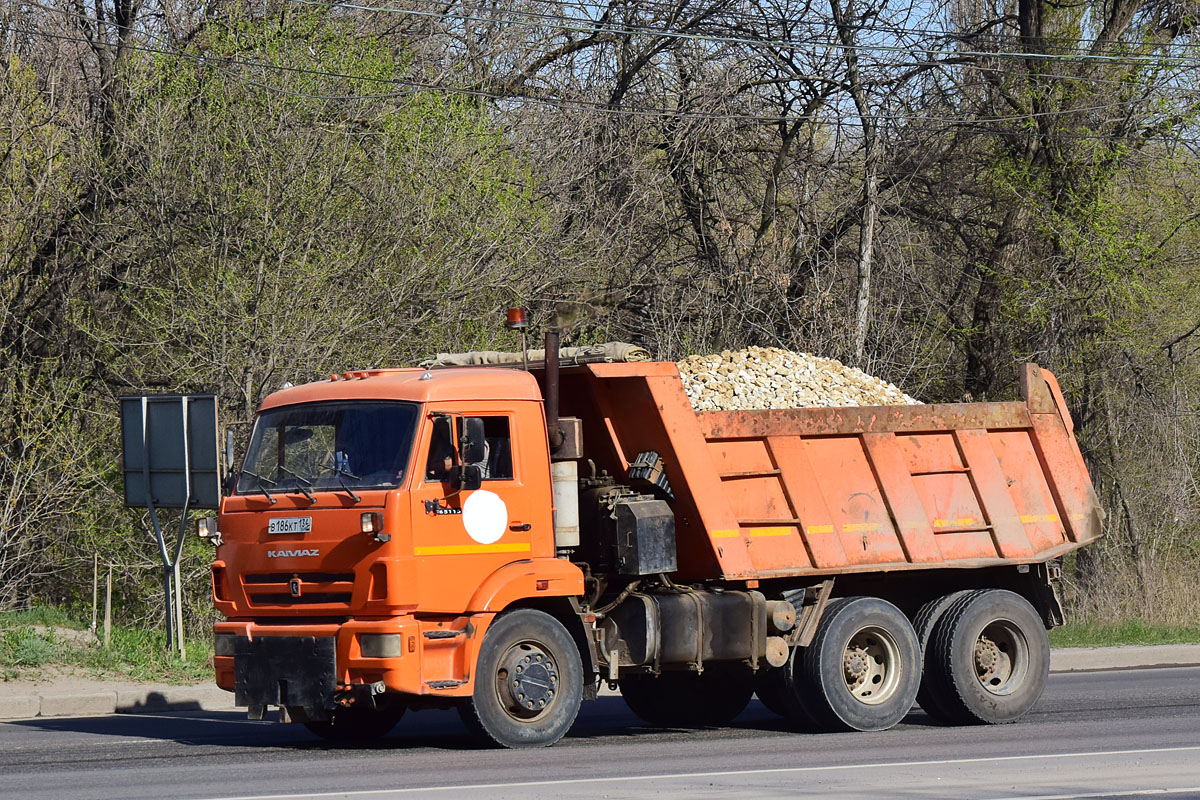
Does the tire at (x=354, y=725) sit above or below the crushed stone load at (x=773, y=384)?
below

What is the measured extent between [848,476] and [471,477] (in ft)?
10.4

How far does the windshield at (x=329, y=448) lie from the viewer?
33.8 ft

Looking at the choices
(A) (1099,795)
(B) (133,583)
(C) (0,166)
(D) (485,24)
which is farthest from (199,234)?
(A) (1099,795)

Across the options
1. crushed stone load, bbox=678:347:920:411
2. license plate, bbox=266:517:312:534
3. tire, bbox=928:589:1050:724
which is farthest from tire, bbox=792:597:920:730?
license plate, bbox=266:517:312:534

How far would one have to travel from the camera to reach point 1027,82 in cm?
2473

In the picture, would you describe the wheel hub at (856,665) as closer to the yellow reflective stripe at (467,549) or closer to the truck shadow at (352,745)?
the truck shadow at (352,745)

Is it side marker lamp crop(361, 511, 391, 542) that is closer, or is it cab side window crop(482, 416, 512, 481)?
side marker lamp crop(361, 511, 391, 542)

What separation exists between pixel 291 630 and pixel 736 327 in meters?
15.1

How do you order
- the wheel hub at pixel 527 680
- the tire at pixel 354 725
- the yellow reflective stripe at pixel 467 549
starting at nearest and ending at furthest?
the yellow reflective stripe at pixel 467 549
the wheel hub at pixel 527 680
the tire at pixel 354 725

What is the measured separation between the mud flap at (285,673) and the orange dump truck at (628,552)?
16 mm

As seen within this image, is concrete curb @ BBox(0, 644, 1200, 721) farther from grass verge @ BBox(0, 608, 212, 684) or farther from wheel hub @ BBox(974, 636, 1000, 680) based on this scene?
wheel hub @ BBox(974, 636, 1000, 680)

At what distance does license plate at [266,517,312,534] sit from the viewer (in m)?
10.3

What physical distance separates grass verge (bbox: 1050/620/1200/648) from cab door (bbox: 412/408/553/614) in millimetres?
9298

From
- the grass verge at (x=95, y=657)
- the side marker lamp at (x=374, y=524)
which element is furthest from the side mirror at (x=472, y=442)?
the grass verge at (x=95, y=657)
